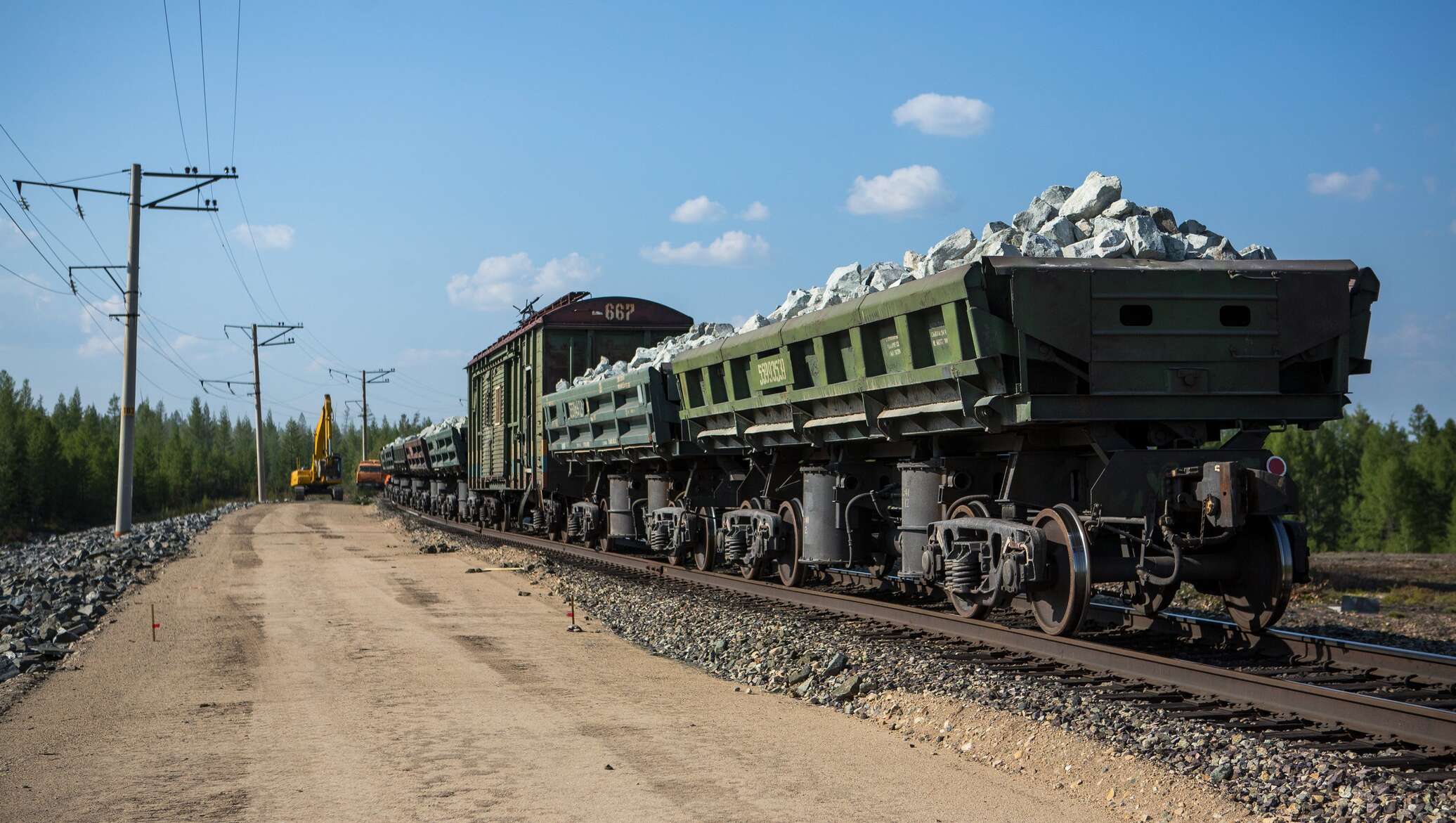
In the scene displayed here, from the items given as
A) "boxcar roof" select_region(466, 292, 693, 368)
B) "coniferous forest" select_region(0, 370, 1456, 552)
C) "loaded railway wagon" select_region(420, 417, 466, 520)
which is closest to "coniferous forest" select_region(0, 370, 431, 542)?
"coniferous forest" select_region(0, 370, 1456, 552)

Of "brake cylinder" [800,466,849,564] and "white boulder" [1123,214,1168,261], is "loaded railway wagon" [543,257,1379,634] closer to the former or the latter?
"white boulder" [1123,214,1168,261]

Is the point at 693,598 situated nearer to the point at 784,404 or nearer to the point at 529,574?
the point at 784,404

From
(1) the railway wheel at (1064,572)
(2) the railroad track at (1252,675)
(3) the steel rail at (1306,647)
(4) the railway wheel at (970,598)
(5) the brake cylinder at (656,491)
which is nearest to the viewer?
(2) the railroad track at (1252,675)

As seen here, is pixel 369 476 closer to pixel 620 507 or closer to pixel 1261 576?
pixel 620 507

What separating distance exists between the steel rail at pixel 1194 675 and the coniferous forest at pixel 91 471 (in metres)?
59.2

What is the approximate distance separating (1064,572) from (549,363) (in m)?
13.3

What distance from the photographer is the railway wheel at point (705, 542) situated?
1430 cm

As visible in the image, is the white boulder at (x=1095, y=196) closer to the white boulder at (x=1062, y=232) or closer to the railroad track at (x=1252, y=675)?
the white boulder at (x=1062, y=232)

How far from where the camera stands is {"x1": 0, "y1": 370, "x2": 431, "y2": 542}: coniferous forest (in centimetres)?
7106

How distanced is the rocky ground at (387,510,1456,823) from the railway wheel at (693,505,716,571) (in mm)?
2744

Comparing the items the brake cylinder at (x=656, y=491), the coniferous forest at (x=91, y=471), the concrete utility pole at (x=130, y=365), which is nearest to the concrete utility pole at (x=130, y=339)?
the concrete utility pole at (x=130, y=365)

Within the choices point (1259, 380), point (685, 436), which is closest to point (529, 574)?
point (685, 436)

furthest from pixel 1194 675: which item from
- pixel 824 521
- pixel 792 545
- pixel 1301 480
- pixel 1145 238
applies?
pixel 1301 480

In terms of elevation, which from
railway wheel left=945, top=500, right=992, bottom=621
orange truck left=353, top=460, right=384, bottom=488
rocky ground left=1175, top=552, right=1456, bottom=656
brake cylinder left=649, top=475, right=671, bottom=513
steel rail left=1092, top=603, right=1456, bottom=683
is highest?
orange truck left=353, top=460, right=384, bottom=488
